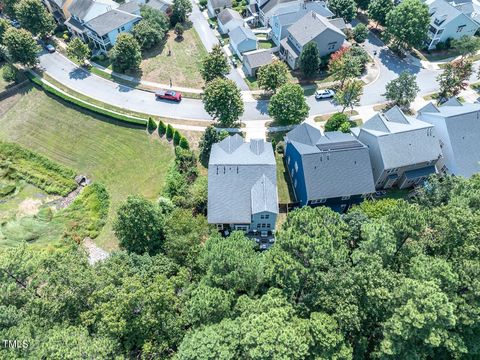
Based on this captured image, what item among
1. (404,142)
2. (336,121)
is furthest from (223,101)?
(404,142)

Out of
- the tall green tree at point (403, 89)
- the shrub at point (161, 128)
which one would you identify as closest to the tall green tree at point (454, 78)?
the tall green tree at point (403, 89)

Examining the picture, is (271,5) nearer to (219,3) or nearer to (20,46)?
(219,3)

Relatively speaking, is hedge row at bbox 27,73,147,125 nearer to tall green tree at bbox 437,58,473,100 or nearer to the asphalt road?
the asphalt road

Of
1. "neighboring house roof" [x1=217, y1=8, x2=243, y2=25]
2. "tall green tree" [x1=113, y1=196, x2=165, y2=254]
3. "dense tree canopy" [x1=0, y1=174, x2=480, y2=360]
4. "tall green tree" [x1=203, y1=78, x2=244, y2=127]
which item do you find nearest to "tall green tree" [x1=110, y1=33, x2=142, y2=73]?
"neighboring house roof" [x1=217, y1=8, x2=243, y2=25]

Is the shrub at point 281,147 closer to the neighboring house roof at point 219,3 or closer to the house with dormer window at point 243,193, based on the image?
the house with dormer window at point 243,193

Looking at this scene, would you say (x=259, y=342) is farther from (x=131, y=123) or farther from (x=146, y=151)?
(x=131, y=123)
